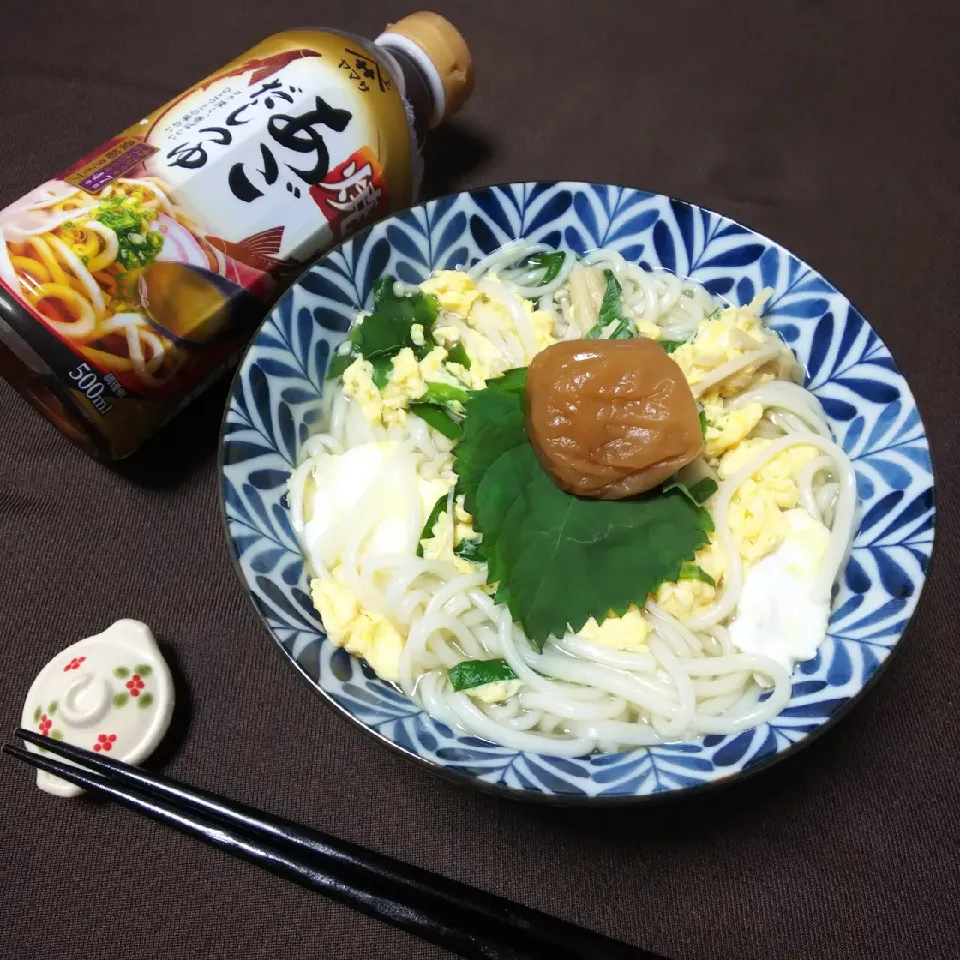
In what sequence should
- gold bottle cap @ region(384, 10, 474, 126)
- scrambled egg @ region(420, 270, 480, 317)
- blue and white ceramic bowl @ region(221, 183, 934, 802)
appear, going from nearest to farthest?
1. blue and white ceramic bowl @ region(221, 183, 934, 802)
2. scrambled egg @ region(420, 270, 480, 317)
3. gold bottle cap @ region(384, 10, 474, 126)

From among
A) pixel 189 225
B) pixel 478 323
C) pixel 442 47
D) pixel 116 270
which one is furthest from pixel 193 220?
pixel 442 47

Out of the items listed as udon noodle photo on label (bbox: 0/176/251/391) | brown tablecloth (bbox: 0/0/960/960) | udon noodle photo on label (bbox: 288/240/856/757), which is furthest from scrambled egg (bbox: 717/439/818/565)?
udon noodle photo on label (bbox: 0/176/251/391)

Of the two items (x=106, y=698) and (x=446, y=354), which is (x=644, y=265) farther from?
(x=106, y=698)

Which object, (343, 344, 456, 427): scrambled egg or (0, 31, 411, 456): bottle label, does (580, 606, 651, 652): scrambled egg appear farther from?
(0, 31, 411, 456): bottle label

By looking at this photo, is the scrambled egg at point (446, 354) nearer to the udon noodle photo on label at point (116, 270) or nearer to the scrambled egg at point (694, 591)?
the udon noodle photo on label at point (116, 270)

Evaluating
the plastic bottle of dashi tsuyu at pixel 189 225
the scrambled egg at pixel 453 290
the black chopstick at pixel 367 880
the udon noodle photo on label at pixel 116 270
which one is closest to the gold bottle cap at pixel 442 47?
the plastic bottle of dashi tsuyu at pixel 189 225

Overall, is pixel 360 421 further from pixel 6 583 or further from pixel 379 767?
pixel 6 583
